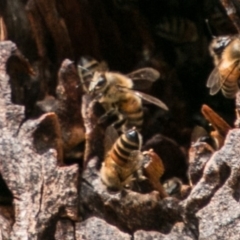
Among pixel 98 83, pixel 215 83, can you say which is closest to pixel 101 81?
pixel 98 83

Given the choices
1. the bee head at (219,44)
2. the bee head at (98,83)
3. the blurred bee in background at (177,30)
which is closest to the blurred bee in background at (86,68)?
the bee head at (98,83)

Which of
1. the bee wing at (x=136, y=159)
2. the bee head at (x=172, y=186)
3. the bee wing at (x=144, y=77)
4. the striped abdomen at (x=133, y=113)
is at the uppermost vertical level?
the bee wing at (x=144, y=77)

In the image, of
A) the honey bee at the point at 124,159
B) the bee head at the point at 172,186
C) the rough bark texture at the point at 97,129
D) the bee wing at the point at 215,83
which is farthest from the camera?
the bee wing at the point at 215,83

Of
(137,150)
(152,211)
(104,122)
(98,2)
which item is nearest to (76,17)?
(98,2)

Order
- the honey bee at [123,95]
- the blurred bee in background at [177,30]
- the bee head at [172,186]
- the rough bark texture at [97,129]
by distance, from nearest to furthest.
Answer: the rough bark texture at [97,129] < the bee head at [172,186] < the honey bee at [123,95] < the blurred bee in background at [177,30]

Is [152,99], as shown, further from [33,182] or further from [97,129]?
[33,182]

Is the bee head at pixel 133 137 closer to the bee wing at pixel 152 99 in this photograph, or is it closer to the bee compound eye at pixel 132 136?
the bee compound eye at pixel 132 136
